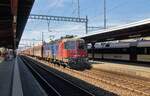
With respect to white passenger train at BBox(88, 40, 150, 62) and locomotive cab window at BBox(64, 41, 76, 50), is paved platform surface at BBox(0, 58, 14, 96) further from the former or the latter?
white passenger train at BBox(88, 40, 150, 62)

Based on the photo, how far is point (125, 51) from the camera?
142 feet

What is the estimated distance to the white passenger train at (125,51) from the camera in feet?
125

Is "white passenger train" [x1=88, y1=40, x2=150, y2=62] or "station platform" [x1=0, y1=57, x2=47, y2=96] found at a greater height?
"white passenger train" [x1=88, y1=40, x2=150, y2=62]

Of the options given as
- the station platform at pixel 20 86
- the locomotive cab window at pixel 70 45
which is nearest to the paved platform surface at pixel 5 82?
the station platform at pixel 20 86

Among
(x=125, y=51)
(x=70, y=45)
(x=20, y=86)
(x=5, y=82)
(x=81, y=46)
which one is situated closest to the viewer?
(x=20, y=86)

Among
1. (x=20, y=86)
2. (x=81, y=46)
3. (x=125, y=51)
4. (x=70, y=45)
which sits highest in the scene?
(x=70, y=45)

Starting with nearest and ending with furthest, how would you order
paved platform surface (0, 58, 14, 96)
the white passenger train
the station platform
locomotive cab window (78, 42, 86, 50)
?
the station platform < paved platform surface (0, 58, 14, 96) < locomotive cab window (78, 42, 86, 50) < the white passenger train

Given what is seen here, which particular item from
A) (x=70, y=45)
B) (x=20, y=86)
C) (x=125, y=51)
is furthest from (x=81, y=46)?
(x=20, y=86)

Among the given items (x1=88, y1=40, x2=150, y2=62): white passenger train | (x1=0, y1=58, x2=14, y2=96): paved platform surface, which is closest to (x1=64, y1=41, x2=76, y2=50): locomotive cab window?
(x1=0, y1=58, x2=14, y2=96): paved platform surface

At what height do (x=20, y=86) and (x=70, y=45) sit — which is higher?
(x=70, y=45)

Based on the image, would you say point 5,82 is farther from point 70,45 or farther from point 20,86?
point 70,45

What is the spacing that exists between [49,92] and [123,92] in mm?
3706

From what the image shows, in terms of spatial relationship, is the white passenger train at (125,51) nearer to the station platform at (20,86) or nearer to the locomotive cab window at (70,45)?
the locomotive cab window at (70,45)

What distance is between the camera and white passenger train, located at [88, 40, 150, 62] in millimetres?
38019
